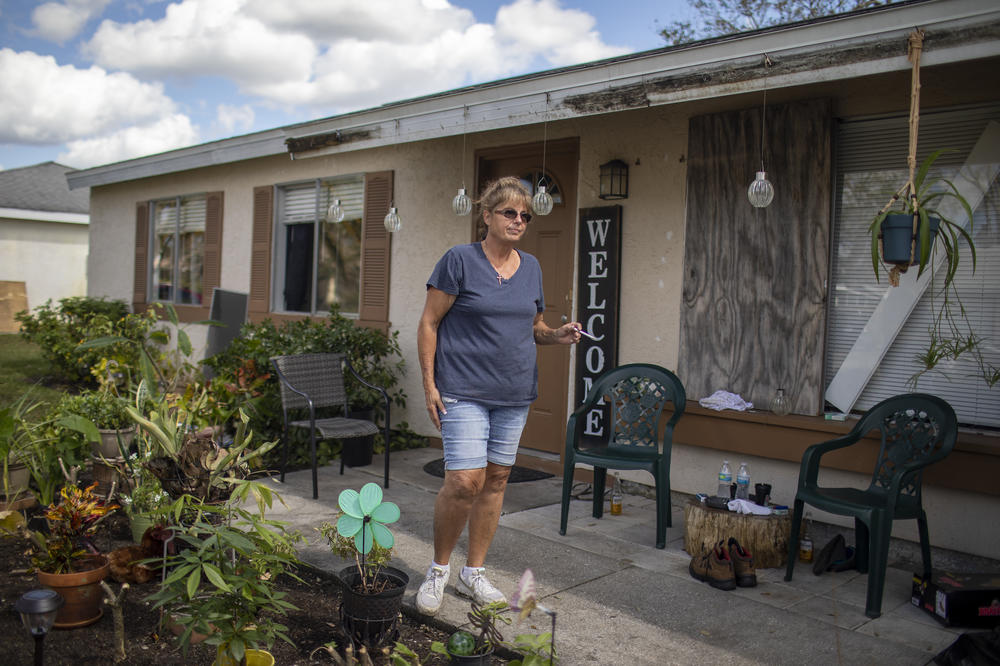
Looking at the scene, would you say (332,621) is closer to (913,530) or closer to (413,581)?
(413,581)

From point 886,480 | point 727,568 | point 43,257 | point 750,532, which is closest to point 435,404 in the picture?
point 727,568

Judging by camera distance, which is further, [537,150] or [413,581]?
[537,150]

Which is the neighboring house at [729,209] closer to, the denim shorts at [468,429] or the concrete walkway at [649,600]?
the concrete walkway at [649,600]

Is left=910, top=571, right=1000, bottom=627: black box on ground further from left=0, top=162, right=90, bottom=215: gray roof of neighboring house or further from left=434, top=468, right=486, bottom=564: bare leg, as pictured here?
left=0, top=162, right=90, bottom=215: gray roof of neighboring house

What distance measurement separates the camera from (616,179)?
17.5 feet

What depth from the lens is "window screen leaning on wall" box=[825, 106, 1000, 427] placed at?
4047mm

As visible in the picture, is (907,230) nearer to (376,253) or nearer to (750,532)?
(750,532)

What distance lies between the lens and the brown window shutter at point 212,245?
9273mm

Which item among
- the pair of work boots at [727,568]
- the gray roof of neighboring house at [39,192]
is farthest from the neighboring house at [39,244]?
the pair of work boots at [727,568]

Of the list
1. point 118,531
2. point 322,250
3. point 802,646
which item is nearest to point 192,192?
point 322,250

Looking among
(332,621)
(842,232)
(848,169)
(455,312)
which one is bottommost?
(332,621)

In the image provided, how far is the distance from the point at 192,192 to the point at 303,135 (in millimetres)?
3433

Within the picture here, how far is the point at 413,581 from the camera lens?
349 centimetres

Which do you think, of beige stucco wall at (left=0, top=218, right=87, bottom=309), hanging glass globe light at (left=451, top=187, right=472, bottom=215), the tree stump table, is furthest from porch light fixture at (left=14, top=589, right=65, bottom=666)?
beige stucco wall at (left=0, top=218, right=87, bottom=309)
